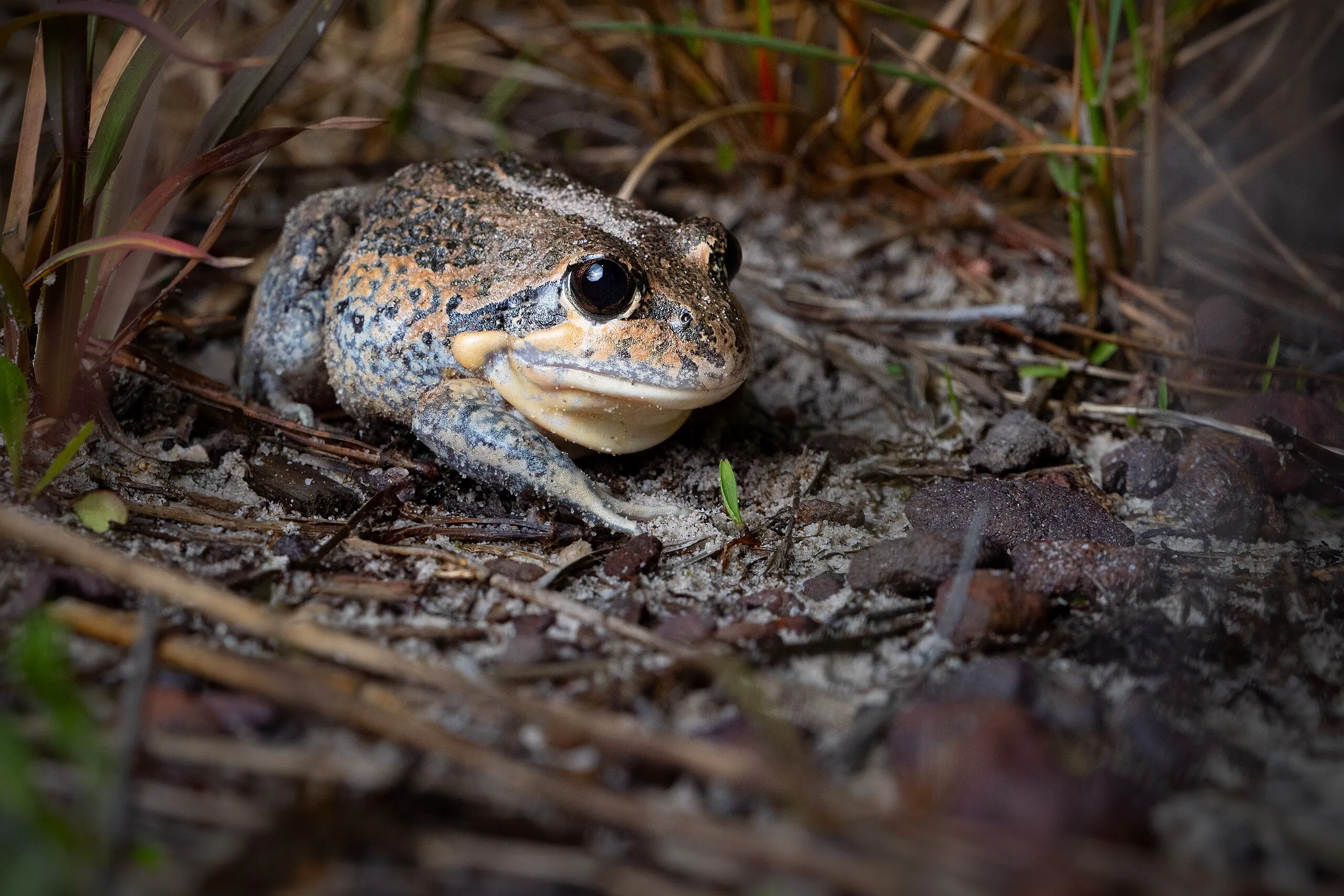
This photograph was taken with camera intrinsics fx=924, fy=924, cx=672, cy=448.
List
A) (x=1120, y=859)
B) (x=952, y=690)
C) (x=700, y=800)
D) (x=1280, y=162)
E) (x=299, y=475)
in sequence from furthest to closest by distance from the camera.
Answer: (x=1280, y=162), (x=299, y=475), (x=952, y=690), (x=700, y=800), (x=1120, y=859)

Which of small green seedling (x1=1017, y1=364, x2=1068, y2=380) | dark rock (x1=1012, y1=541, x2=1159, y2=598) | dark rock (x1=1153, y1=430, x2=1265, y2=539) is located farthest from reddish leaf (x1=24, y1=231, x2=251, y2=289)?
dark rock (x1=1153, y1=430, x2=1265, y2=539)

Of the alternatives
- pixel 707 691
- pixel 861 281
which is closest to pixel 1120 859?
pixel 707 691

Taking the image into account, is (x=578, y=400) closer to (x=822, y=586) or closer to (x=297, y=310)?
(x=822, y=586)

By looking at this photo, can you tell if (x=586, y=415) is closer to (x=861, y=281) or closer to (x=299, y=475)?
(x=299, y=475)

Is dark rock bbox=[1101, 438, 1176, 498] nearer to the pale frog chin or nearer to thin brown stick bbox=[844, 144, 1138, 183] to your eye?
thin brown stick bbox=[844, 144, 1138, 183]

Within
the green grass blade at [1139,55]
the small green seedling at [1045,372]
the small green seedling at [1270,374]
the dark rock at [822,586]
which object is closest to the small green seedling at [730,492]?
the dark rock at [822,586]

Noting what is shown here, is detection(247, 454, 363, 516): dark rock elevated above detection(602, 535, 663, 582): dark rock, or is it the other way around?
detection(602, 535, 663, 582): dark rock
